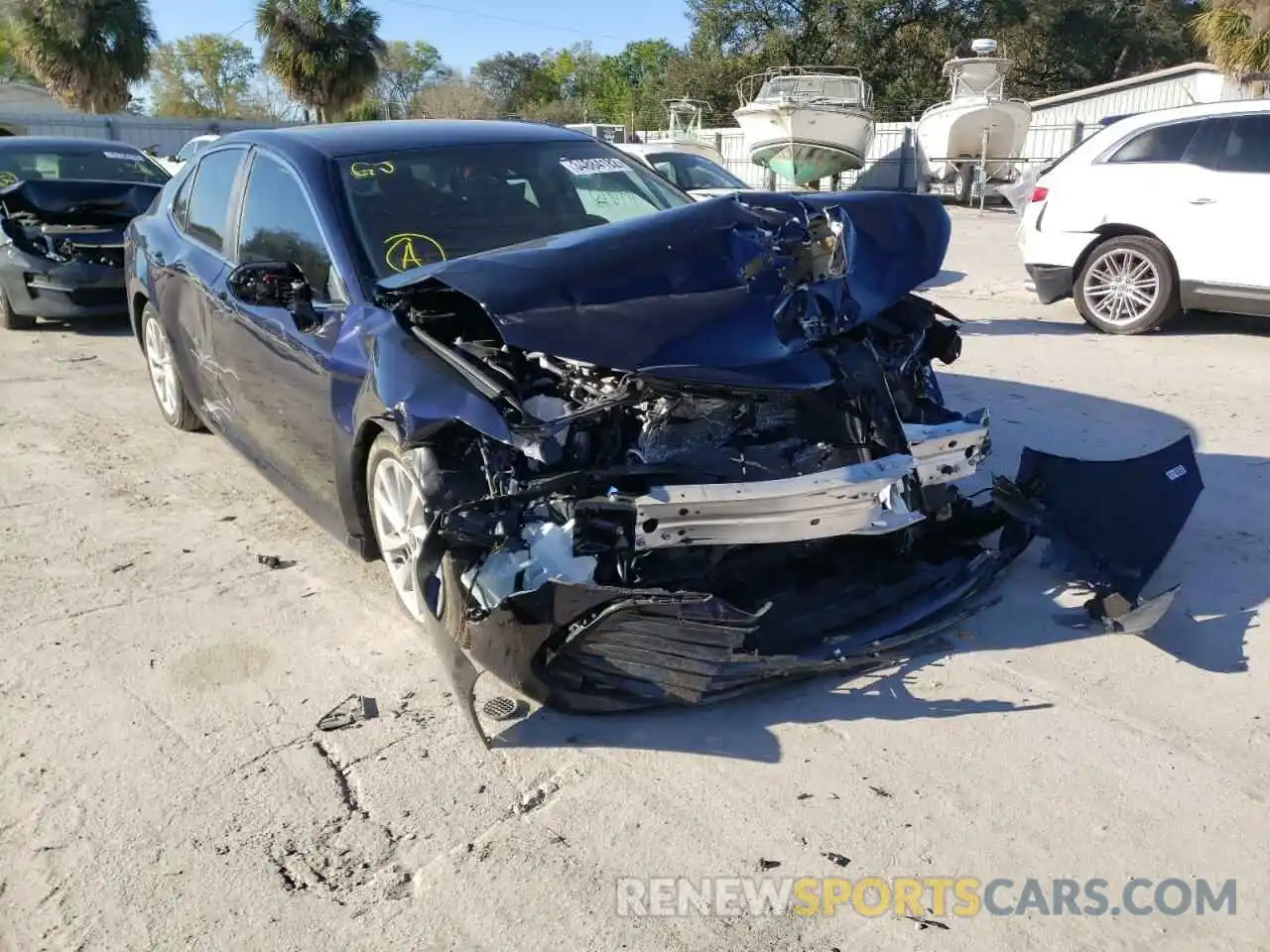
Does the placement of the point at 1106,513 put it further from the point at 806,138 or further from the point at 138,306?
the point at 806,138

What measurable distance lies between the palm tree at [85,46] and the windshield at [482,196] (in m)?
37.7

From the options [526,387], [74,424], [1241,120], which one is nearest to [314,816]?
[526,387]

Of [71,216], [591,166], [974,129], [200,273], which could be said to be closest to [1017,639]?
[591,166]

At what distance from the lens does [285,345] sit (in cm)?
413

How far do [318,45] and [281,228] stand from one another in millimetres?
35707

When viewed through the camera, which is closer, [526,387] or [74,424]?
[526,387]

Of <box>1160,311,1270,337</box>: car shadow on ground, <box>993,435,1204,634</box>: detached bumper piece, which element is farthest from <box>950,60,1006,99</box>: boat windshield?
<box>993,435,1204,634</box>: detached bumper piece

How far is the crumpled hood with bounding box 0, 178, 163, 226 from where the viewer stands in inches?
376

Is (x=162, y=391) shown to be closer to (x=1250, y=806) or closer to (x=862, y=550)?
(x=862, y=550)

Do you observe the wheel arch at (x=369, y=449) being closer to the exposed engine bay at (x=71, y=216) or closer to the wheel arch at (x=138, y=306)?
the wheel arch at (x=138, y=306)

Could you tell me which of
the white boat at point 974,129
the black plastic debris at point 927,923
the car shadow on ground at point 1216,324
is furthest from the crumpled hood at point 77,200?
the white boat at point 974,129

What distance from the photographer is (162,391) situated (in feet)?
20.8

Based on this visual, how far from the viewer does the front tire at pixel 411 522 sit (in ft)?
10.6

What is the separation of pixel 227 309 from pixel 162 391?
1.94 m
